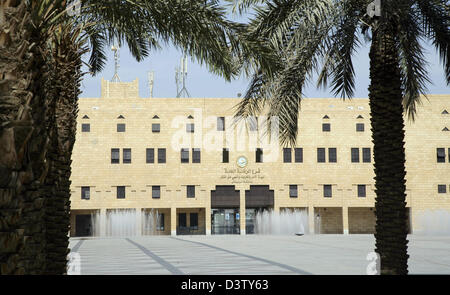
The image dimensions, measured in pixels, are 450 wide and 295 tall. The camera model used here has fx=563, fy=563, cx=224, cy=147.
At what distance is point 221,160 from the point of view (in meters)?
52.2

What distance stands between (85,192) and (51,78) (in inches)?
1705

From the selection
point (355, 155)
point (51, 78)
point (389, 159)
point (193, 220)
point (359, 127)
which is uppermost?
point (359, 127)

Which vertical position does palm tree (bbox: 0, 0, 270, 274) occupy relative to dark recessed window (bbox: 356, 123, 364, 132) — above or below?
below

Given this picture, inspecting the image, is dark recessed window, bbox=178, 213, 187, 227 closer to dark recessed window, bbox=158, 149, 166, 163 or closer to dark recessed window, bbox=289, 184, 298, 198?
dark recessed window, bbox=158, 149, 166, 163

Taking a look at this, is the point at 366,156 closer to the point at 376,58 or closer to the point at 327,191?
the point at 327,191

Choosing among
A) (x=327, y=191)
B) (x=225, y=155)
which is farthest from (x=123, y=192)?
(x=327, y=191)

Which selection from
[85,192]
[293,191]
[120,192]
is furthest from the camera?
[293,191]

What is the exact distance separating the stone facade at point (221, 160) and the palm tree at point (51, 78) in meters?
36.5

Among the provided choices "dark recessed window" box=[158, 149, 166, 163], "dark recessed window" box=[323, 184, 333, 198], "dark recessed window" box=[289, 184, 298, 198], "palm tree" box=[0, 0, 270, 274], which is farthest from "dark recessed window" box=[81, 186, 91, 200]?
"palm tree" box=[0, 0, 270, 274]

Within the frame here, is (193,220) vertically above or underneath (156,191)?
underneath

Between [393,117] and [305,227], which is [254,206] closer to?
[305,227]

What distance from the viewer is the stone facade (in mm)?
51406

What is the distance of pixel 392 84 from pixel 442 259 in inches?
461

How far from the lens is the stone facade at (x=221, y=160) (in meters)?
51.4
